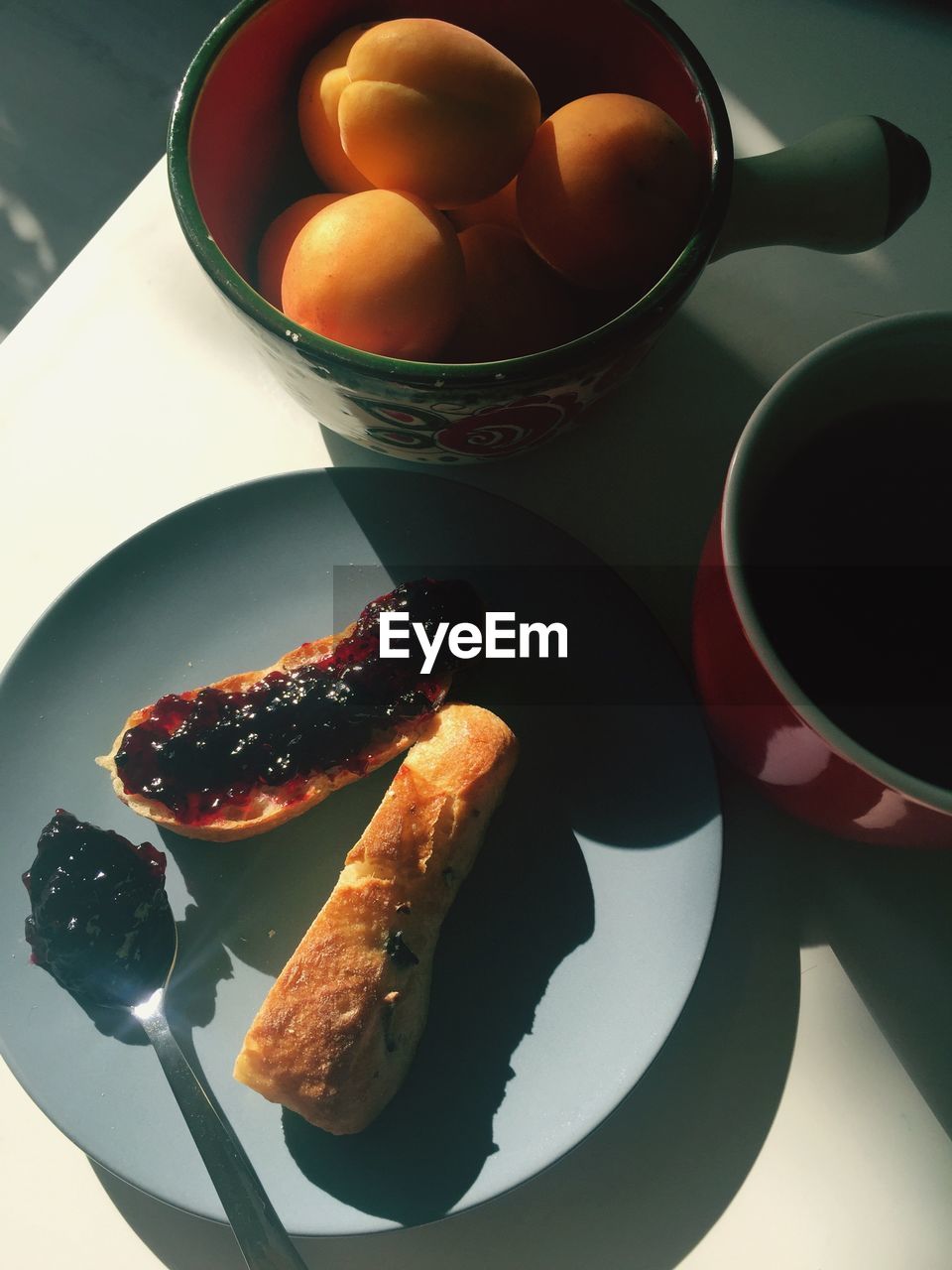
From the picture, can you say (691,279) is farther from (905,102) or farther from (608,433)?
(905,102)

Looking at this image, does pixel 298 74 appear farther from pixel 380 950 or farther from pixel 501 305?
pixel 380 950

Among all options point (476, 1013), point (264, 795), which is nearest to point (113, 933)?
point (264, 795)

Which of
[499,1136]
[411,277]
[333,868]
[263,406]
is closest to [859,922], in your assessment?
[499,1136]

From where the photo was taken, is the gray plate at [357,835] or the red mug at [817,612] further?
the gray plate at [357,835]

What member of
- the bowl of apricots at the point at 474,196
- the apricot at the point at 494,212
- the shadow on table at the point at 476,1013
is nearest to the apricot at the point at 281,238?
the bowl of apricots at the point at 474,196

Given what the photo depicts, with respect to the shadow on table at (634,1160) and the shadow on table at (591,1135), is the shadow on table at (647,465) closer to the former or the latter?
the shadow on table at (591,1135)

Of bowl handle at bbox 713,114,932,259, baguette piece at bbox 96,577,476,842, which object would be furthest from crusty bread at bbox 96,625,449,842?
bowl handle at bbox 713,114,932,259
